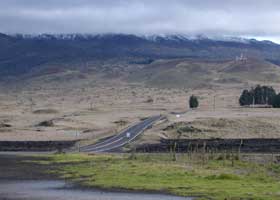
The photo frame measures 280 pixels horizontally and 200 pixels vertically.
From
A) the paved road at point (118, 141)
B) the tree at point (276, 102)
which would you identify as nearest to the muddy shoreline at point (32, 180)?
the paved road at point (118, 141)

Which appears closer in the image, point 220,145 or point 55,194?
point 55,194

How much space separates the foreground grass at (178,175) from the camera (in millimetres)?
64125

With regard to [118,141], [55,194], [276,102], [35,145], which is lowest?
[35,145]

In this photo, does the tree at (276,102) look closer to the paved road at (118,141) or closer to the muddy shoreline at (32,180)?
the paved road at (118,141)

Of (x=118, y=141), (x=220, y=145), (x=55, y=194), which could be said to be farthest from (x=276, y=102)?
(x=55, y=194)

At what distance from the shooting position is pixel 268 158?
102500 millimetres

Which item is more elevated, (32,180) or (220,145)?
(220,145)

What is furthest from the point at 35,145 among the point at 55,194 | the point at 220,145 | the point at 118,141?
the point at 55,194

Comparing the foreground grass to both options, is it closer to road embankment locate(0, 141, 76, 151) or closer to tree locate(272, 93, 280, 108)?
road embankment locate(0, 141, 76, 151)

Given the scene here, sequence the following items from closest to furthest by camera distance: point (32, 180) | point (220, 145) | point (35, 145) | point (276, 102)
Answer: point (32, 180) → point (220, 145) → point (35, 145) → point (276, 102)

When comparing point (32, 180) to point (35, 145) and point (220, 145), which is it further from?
point (35, 145)

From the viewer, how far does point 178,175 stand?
255 feet

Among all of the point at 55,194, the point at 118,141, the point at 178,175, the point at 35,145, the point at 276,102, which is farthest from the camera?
the point at 276,102

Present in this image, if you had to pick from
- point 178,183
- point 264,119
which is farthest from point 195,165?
point 264,119
